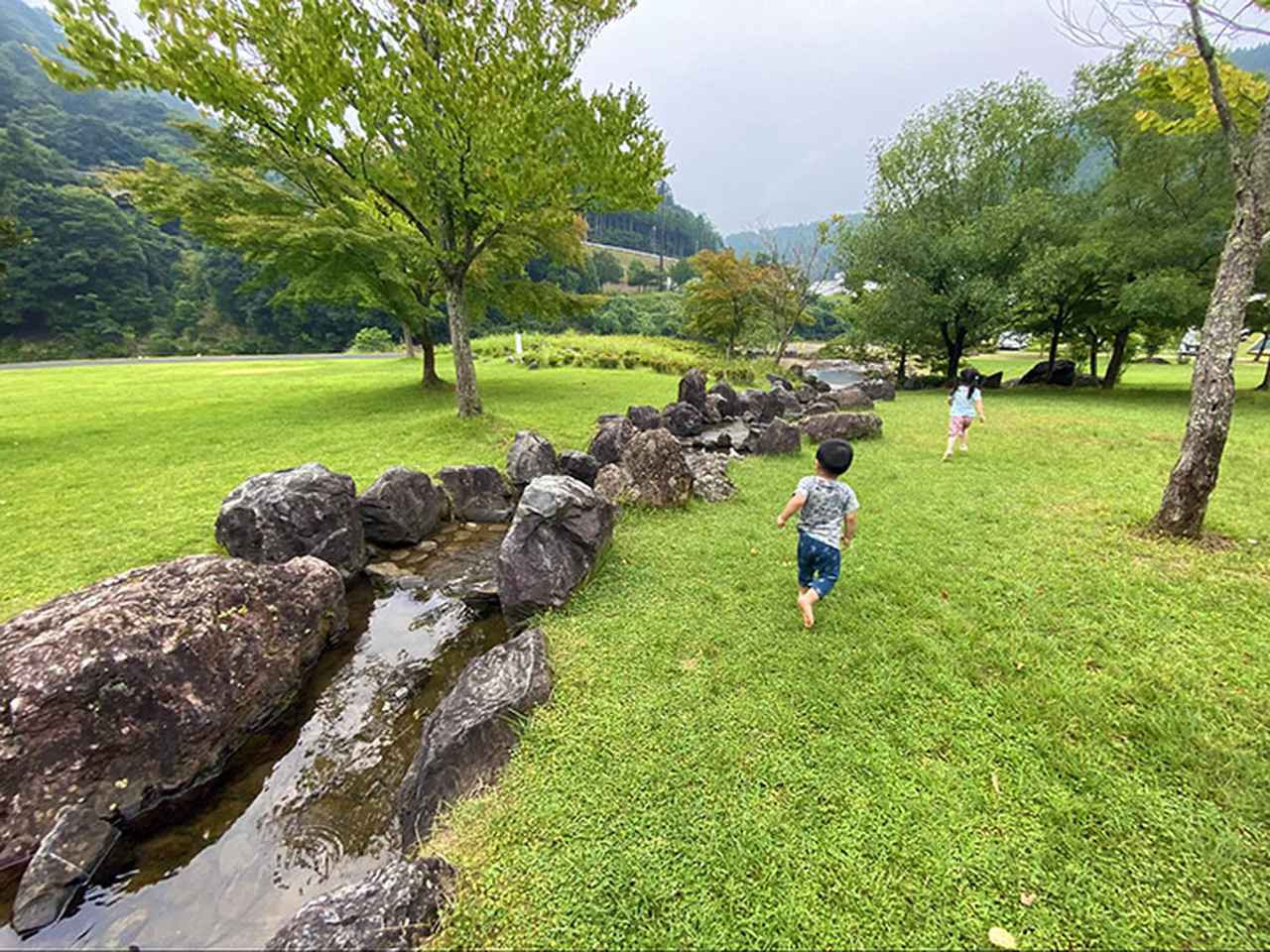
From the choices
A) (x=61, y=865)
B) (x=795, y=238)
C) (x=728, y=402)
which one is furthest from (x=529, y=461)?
(x=795, y=238)

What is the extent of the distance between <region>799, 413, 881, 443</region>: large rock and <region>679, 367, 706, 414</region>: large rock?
382 cm

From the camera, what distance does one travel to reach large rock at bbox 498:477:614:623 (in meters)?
4.82

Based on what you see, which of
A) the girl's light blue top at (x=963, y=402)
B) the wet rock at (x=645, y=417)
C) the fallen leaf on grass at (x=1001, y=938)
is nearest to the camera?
the fallen leaf on grass at (x=1001, y=938)

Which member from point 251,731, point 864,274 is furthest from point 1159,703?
point 864,274

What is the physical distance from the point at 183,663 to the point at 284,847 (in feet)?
4.60

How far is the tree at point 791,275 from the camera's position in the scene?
27.0 metres

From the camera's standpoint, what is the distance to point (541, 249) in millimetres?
17938

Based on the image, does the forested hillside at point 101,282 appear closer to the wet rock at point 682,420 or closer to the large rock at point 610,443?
the wet rock at point 682,420

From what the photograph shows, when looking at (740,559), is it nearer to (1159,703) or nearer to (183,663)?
(1159,703)

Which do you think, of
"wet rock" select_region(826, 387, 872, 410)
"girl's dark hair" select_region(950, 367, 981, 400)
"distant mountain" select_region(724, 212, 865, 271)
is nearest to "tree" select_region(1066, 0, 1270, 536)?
"girl's dark hair" select_region(950, 367, 981, 400)

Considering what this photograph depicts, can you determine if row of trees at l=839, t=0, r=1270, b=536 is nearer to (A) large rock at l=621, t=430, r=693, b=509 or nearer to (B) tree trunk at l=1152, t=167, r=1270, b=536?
(B) tree trunk at l=1152, t=167, r=1270, b=536

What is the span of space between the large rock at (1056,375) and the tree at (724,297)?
13.5 metres

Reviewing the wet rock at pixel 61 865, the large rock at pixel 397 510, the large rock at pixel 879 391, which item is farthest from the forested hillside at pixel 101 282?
the wet rock at pixel 61 865

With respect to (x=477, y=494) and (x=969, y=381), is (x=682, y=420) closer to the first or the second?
(x=969, y=381)
